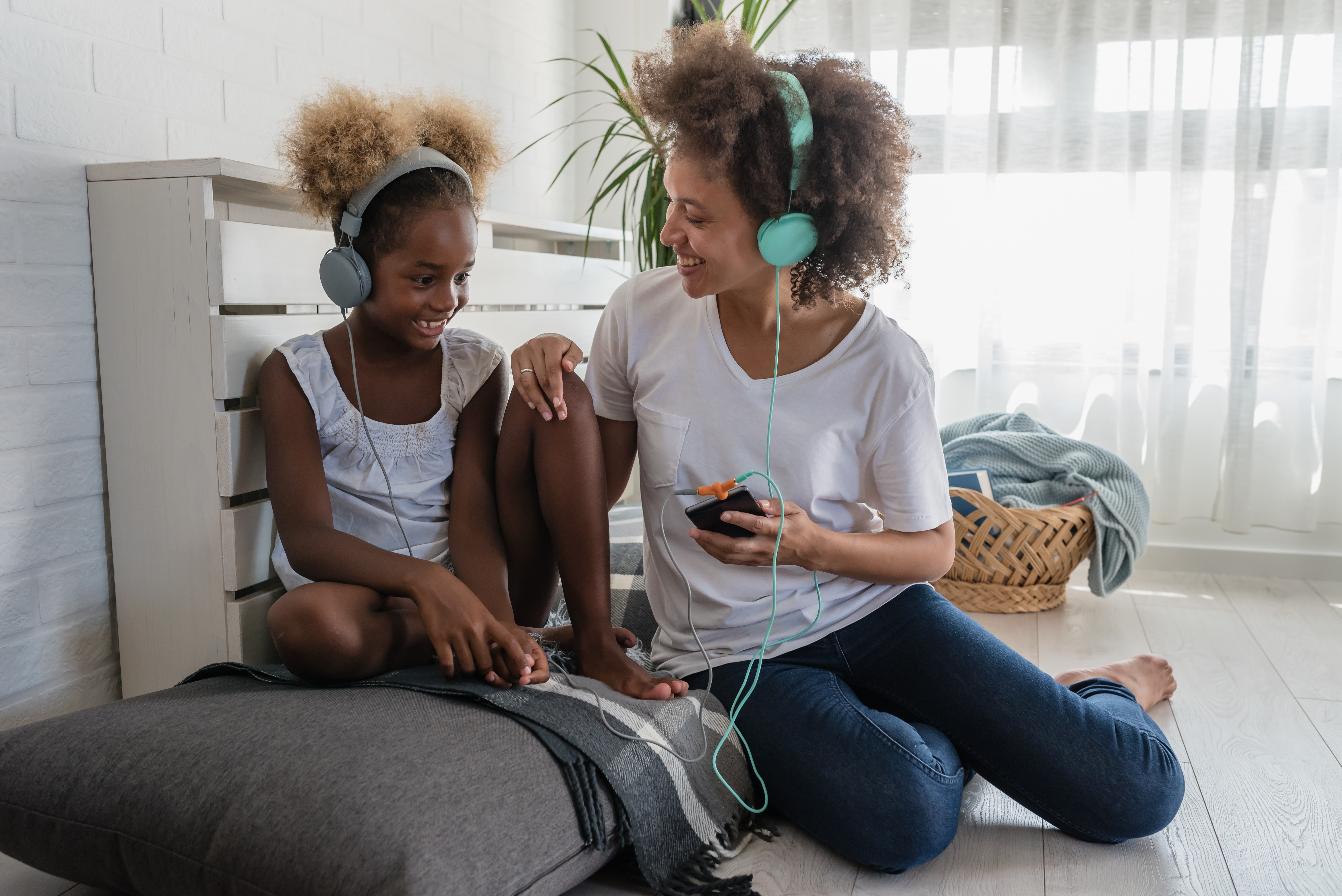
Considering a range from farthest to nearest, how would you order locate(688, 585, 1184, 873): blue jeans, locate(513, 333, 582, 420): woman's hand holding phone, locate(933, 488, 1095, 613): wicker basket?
1. locate(933, 488, 1095, 613): wicker basket
2. locate(513, 333, 582, 420): woman's hand holding phone
3. locate(688, 585, 1184, 873): blue jeans

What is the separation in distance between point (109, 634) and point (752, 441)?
0.98m

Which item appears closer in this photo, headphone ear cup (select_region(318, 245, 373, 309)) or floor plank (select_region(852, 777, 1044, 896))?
floor plank (select_region(852, 777, 1044, 896))

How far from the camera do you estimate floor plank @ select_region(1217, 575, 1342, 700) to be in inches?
71.4

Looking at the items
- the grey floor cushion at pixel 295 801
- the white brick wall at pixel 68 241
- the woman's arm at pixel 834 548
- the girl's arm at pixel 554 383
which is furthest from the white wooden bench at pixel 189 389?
the woman's arm at pixel 834 548

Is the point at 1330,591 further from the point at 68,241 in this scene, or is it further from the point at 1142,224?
the point at 68,241

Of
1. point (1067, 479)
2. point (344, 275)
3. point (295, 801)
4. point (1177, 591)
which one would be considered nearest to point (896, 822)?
point (295, 801)

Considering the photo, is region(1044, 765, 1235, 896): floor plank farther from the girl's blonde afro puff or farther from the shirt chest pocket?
the girl's blonde afro puff

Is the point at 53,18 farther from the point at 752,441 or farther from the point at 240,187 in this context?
the point at 752,441

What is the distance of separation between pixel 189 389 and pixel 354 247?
28 cm

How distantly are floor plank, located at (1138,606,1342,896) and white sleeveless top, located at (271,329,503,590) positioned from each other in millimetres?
1086

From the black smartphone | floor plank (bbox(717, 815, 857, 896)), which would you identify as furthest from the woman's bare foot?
the black smartphone

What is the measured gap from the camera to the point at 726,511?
1132 millimetres

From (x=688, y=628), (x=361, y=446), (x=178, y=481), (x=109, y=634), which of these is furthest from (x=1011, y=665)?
(x=109, y=634)

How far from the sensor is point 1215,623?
86.0 inches
